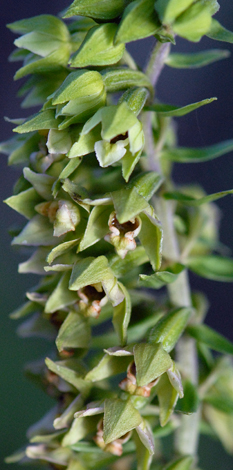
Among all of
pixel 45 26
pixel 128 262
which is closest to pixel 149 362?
pixel 128 262

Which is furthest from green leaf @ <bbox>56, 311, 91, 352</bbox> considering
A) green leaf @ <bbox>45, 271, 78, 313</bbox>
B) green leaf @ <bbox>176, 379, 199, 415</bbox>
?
green leaf @ <bbox>176, 379, 199, 415</bbox>

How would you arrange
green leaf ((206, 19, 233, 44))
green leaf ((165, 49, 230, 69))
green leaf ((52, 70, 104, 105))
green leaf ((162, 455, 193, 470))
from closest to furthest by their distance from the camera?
green leaf ((52, 70, 104, 105)) < green leaf ((206, 19, 233, 44)) < green leaf ((162, 455, 193, 470)) < green leaf ((165, 49, 230, 69))

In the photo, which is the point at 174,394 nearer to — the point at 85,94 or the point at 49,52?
the point at 85,94

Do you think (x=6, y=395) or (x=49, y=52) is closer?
(x=49, y=52)

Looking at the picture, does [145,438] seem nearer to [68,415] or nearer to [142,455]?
[142,455]

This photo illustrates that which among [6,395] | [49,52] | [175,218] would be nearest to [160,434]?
[175,218]

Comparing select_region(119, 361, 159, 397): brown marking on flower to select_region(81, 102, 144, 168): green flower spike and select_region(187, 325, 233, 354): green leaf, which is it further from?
select_region(81, 102, 144, 168): green flower spike
